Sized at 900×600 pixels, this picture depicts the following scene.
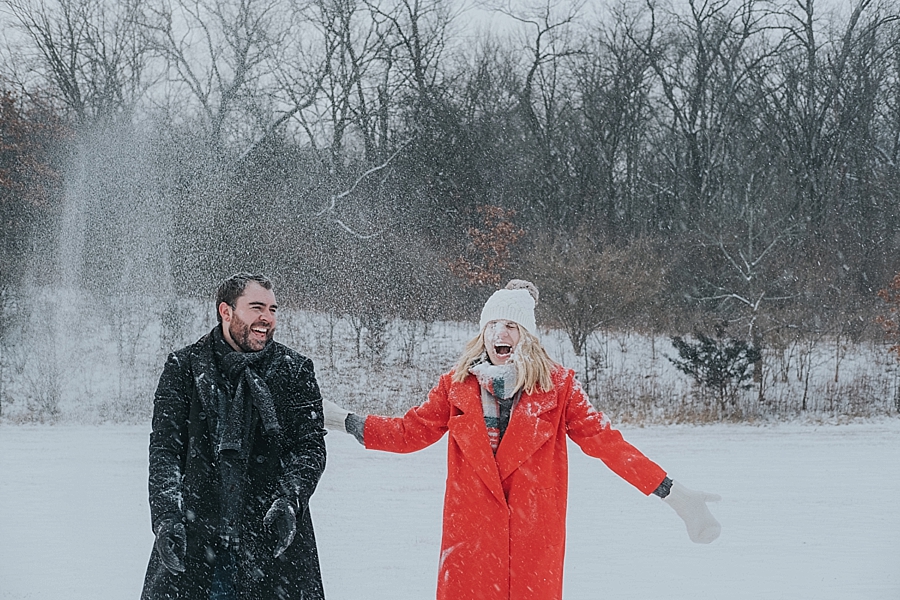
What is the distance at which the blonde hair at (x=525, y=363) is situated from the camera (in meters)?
3.19

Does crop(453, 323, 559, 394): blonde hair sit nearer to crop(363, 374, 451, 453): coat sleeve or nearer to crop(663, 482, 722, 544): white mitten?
crop(363, 374, 451, 453): coat sleeve

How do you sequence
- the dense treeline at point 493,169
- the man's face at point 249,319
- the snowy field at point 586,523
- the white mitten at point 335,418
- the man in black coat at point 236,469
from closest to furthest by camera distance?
1. the man in black coat at point 236,469
2. the man's face at point 249,319
3. the white mitten at point 335,418
4. the snowy field at point 586,523
5. the dense treeline at point 493,169

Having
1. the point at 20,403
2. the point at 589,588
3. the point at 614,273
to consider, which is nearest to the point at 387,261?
the point at 614,273

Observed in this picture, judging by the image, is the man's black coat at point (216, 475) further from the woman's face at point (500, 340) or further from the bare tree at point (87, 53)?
the bare tree at point (87, 53)

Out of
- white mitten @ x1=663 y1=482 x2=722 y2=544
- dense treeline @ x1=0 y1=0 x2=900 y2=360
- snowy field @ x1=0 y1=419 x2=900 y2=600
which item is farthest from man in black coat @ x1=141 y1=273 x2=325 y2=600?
dense treeline @ x1=0 y1=0 x2=900 y2=360

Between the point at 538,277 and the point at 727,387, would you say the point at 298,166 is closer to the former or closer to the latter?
the point at 538,277

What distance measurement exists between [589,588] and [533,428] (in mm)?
2867

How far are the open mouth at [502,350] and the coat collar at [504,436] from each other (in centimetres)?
21

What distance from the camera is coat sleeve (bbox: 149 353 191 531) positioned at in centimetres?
272

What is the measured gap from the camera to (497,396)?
325cm

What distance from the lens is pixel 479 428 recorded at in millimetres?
3168

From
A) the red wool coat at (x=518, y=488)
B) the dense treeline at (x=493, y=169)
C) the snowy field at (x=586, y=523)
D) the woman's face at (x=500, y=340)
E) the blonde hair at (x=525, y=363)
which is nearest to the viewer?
the red wool coat at (x=518, y=488)

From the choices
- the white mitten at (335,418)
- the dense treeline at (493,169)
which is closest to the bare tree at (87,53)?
Result: the dense treeline at (493,169)

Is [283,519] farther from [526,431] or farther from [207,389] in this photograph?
[526,431]
